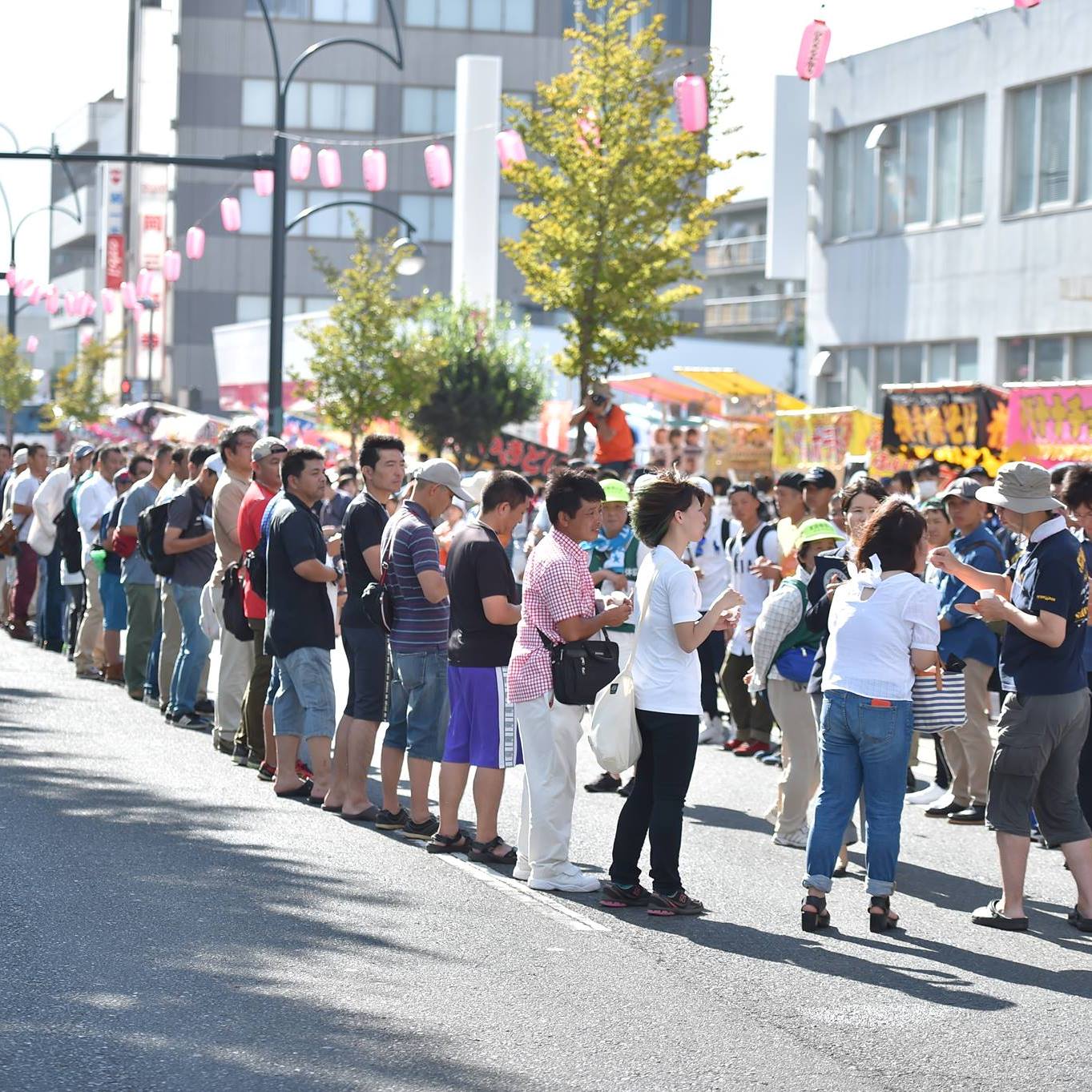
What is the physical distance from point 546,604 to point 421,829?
1.86 meters

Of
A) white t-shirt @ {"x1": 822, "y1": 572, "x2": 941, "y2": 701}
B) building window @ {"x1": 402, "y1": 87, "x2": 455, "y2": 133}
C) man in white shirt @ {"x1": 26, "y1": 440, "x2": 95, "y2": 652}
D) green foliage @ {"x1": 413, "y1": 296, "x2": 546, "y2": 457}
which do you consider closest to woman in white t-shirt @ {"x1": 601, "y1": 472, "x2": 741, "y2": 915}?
white t-shirt @ {"x1": 822, "y1": 572, "x2": 941, "y2": 701}

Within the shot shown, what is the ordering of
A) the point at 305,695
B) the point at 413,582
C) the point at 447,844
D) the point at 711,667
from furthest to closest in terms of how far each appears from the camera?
the point at 711,667, the point at 305,695, the point at 413,582, the point at 447,844

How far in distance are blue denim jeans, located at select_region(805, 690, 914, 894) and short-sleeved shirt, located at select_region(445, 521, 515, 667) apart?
5.40 ft

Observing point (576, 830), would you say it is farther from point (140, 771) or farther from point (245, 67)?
point (245, 67)

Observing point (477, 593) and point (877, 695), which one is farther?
point (477, 593)

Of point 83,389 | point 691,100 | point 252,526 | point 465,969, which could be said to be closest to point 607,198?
point 691,100

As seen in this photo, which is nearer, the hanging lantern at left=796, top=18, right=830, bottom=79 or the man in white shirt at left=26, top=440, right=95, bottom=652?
the man in white shirt at left=26, top=440, right=95, bottom=652

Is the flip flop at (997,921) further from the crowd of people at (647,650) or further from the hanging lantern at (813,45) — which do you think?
the hanging lantern at (813,45)

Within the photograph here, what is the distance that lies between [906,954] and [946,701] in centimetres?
117

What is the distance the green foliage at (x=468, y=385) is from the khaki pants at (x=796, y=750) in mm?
26924

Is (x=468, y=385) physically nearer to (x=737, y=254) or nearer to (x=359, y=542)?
(x=359, y=542)

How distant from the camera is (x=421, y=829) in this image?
983cm

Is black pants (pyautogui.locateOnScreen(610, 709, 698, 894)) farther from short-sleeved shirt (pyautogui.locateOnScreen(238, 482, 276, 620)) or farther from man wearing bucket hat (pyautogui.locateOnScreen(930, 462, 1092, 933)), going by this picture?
short-sleeved shirt (pyautogui.locateOnScreen(238, 482, 276, 620))

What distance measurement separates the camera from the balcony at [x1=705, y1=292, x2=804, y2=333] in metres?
82.1
